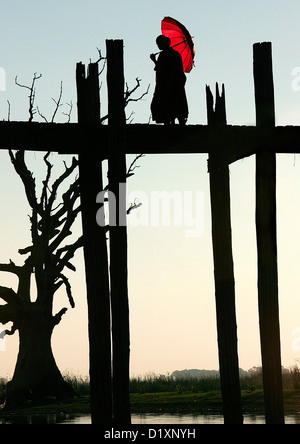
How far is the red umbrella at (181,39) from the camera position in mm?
10406

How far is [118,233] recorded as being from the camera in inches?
329

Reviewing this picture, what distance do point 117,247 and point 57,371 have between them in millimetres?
17108

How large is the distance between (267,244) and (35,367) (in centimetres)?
1702

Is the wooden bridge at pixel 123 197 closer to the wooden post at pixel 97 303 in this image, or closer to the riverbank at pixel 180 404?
the wooden post at pixel 97 303

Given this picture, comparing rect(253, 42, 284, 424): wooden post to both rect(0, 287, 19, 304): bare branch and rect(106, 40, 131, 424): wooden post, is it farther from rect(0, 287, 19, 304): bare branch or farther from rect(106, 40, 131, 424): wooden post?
rect(0, 287, 19, 304): bare branch

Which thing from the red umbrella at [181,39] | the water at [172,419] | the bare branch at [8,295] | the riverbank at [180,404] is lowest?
the water at [172,419]

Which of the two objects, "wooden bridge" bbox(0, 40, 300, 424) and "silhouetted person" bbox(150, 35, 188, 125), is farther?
"silhouetted person" bbox(150, 35, 188, 125)

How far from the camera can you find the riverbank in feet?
56.3

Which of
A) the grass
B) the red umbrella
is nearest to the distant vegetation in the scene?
the grass

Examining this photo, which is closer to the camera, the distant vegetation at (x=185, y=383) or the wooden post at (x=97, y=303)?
the wooden post at (x=97, y=303)

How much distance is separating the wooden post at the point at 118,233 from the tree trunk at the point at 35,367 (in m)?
16.3

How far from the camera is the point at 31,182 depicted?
25.3 m

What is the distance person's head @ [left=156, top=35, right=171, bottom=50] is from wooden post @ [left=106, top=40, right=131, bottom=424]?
1.32 m

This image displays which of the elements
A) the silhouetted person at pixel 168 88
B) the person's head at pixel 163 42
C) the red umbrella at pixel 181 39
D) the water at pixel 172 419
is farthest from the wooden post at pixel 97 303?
the water at pixel 172 419
